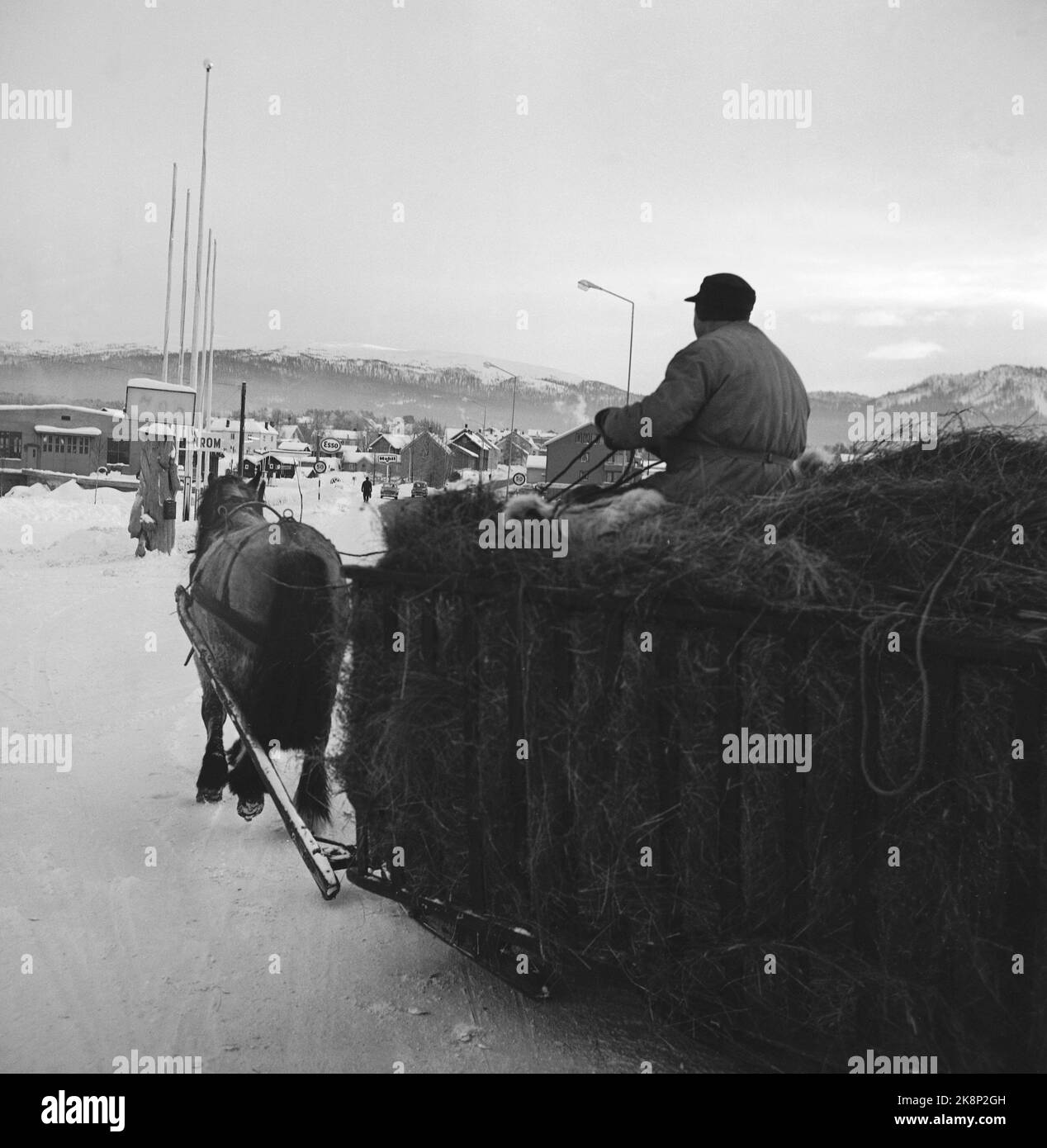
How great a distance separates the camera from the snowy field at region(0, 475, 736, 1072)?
314 centimetres

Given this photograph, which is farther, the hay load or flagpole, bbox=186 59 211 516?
flagpole, bbox=186 59 211 516

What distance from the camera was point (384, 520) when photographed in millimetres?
3572

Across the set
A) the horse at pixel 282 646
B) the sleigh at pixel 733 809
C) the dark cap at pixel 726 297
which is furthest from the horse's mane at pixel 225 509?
the dark cap at pixel 726 297

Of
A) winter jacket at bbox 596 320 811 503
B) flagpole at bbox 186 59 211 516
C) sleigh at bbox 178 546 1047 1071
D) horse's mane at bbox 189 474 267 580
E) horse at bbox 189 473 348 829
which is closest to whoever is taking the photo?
sleigh at bbox 178 546 1047 1071

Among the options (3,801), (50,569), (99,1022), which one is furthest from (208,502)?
(50,569)

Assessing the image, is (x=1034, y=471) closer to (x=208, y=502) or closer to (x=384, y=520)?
(x=384, y=520)

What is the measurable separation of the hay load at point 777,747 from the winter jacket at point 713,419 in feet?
2.07

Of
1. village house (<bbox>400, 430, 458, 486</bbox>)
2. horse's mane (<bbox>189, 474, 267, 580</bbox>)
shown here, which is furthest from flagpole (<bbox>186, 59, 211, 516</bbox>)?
village house (<bbox>400, 430, 458, 486</bbox>)

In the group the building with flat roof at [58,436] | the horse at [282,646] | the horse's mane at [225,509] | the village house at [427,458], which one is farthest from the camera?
the building with flat roof at [58,436]

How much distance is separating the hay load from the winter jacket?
63cm

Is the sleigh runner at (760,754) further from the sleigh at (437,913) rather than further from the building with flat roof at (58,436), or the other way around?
the building with flat roof at (58,436)

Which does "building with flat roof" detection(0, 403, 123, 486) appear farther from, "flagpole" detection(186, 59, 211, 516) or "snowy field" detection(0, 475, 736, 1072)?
"snowy field" detection(0, 475, 736, 1072)

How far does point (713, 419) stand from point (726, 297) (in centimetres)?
62

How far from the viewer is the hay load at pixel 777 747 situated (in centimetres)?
243
